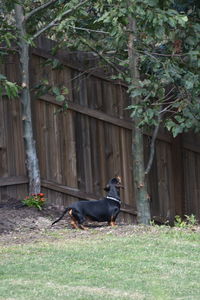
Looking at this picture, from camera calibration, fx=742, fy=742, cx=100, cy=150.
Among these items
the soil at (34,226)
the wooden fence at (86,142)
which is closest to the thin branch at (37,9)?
the wooden fence at (86,142)

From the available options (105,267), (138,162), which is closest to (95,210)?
(138,162)

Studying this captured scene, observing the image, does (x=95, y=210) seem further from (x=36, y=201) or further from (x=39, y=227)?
(x=36, y=201)

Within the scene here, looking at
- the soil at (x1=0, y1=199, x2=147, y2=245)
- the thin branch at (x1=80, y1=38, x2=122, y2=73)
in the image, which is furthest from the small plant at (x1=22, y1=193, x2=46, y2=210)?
the thin branch at (x1=80, y1=38, x2=122, y2=73)

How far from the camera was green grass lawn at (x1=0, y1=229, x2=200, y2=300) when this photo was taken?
6.38 meters

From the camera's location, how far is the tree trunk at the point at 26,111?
36.9 ft

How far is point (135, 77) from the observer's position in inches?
412

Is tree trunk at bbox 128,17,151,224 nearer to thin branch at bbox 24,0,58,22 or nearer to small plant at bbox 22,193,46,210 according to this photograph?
thin branch at bbox 24,0,58,22

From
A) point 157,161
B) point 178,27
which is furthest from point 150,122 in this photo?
point 157,161

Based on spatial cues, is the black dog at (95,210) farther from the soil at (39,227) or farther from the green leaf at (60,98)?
the green leaf at (60,98)

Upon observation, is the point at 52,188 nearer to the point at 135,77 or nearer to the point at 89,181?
the point at 89,181

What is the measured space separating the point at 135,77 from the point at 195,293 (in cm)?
471

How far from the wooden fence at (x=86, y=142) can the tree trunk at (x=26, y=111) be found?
0.90 ft

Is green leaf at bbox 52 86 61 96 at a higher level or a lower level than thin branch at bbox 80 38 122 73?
lower

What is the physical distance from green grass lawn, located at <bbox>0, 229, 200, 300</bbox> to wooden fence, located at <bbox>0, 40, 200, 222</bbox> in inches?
97.1
